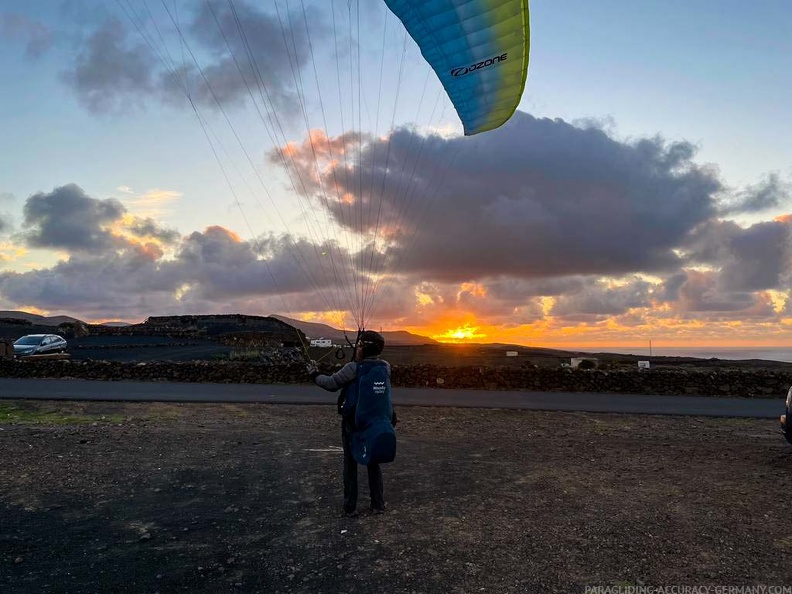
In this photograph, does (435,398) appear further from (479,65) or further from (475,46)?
(475,46)

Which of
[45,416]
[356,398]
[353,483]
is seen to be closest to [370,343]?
[356,398]

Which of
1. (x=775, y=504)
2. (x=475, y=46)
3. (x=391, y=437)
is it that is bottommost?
(x=775, y=504)

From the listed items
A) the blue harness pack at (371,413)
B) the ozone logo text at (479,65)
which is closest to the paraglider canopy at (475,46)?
the ozone logo text at (479,65)

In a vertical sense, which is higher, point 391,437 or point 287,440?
point 391,437

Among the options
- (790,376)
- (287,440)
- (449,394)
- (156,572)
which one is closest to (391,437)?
(156,572)

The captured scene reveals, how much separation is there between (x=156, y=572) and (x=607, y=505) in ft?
17.8

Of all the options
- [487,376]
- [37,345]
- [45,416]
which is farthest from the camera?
[37,345]

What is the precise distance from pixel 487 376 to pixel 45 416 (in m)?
16.7

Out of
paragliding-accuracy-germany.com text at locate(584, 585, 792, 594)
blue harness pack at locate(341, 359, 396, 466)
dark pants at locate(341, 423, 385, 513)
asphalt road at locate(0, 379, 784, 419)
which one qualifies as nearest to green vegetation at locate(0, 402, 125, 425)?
Answer: asphalt road at locate(0, 379, 784, 419)

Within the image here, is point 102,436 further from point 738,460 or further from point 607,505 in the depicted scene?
point 738,460

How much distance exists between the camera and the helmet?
23.3ft

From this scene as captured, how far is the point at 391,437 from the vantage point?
671 centimetres

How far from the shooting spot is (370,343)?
7.11m

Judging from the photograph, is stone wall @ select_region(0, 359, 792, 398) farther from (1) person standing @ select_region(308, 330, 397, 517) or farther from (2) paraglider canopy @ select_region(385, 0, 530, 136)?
(1) person standing @ select_region(308, 330, 397, 517)
